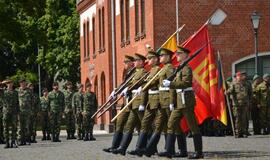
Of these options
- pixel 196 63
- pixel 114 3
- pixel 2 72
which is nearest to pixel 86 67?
pixel 114 3

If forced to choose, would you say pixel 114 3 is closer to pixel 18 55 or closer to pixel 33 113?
pixel 33 113

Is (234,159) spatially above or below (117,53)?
below

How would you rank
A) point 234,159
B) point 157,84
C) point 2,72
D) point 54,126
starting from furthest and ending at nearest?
point 2,72 → point 54,126 → point 157,84 → point 234,159

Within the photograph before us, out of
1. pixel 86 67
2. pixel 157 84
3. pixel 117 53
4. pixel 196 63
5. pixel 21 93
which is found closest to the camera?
pixel 157 84

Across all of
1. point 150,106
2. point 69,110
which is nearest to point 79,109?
point 69,110

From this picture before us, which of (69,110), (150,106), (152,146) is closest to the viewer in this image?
(152,146)

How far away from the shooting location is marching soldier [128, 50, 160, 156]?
17.7 metres

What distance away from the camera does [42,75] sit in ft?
249

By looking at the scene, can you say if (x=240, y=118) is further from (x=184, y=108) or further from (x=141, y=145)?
(x=184, y=108)

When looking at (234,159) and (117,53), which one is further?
(117,53)

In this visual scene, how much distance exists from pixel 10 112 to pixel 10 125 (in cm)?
43

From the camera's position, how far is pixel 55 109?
28984 millimetres

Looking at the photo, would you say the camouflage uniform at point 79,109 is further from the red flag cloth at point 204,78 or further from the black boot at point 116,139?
the black boot at point 116,139

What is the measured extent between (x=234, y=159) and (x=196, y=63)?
382 centimetres
